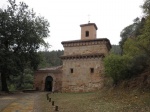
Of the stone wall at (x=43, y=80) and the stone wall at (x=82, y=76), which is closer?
the stone wall at (x=82, y=76)

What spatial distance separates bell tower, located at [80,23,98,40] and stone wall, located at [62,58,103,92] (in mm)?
4237

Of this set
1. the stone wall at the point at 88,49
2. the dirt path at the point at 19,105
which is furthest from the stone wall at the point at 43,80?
the dirt path at the point at 19,105

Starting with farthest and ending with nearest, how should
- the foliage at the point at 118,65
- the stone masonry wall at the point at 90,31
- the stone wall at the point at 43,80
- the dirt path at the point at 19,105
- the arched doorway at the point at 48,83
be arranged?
the arched doorway at the point at 48,83 < the stone wall at the point at 43,80 < the stone masonry wall at the point at 90,31 < the foliage at the point at 118,65 < the dirt path at the point at 19,105

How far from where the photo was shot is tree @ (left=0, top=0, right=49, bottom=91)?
26758 mm

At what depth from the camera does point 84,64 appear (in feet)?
97.4

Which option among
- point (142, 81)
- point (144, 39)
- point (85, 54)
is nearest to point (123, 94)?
point (142, 81)

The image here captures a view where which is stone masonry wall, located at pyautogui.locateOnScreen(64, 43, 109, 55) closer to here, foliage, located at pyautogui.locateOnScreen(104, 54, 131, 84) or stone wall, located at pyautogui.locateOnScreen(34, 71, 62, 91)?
stone wall, located at pyautogui.locateOnScreen(34, 71, 62, 91)

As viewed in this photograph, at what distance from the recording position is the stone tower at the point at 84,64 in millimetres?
29111

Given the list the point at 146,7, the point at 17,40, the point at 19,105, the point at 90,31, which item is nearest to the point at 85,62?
the point at 90,31

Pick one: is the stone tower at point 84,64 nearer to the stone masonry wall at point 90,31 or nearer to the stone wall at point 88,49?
the stone wall at point 88,49

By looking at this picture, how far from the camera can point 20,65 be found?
2839 cm

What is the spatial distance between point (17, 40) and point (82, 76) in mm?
9769

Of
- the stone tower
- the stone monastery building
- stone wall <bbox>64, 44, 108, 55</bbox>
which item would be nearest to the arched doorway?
the stone monastery building

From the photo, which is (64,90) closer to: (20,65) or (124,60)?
(20,65)
